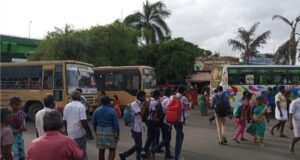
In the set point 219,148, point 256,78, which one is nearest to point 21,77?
point 219,148

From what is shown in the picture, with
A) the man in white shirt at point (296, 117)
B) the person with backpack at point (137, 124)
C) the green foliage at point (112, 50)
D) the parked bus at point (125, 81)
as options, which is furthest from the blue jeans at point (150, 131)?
the green foliage at point (112, 50)

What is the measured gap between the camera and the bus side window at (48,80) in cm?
1900

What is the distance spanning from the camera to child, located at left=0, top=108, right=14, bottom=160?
600 centimetres

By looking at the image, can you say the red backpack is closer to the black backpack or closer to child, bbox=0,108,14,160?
the black backpack

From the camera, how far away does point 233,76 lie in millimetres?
25672

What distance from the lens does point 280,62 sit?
105ft

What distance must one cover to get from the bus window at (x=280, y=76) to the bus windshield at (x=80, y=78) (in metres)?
11.0

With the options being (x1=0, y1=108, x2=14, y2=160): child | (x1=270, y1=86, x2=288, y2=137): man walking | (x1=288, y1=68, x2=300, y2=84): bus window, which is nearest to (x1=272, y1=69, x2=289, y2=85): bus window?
(x1=288, y1=68, x2=300, y2=84): bus window

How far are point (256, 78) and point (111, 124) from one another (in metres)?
18.5

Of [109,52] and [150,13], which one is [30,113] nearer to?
[109,52]

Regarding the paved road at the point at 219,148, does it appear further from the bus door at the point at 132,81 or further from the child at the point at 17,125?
the bus door at the point at 132,81

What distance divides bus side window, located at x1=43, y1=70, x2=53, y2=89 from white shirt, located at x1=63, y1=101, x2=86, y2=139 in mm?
11165

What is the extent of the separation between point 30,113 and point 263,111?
11.2m

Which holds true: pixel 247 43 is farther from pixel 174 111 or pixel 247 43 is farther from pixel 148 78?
pixel 174 111
